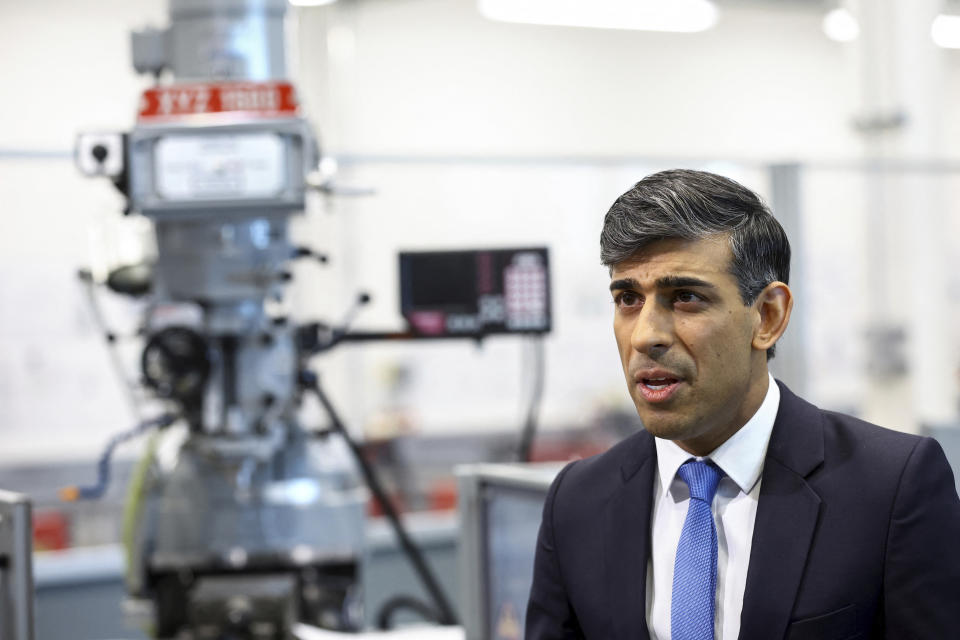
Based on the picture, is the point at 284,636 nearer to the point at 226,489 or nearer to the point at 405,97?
the point at 226,489

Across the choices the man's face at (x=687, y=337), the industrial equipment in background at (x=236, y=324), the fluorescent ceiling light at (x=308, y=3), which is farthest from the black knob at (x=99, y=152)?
the fluorescent ceiling light at (x=308, y=3)

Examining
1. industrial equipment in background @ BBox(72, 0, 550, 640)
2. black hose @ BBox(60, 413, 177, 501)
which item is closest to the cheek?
industrial equipment in background @ BBox(72, 0, 550, 640)

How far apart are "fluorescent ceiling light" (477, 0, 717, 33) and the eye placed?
4.65 meters

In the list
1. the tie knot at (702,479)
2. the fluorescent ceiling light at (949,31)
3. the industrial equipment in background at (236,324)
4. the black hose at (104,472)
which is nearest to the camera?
the tie knot at (702,479)

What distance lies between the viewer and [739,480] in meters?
1.09

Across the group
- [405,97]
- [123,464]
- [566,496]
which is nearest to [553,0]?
[405,97]

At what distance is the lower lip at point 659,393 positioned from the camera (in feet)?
3.42

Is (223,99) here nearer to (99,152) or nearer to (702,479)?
(99,152)

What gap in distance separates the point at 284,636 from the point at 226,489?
13.2 inches

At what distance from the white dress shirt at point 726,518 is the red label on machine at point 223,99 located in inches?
48.9

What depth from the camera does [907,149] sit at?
4.80m

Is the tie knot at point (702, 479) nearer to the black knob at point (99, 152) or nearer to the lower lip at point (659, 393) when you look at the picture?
the lower lip at point (659, 393)

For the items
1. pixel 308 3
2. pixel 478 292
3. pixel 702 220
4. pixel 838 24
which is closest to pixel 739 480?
pixel 702 220

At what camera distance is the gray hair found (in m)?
1.03
